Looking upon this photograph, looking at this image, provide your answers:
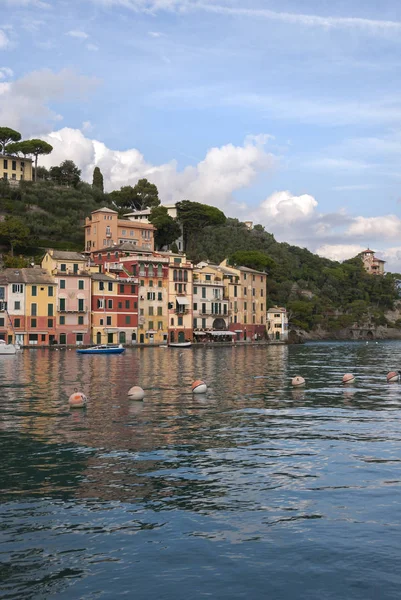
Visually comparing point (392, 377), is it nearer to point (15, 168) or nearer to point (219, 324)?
point (219, 324)

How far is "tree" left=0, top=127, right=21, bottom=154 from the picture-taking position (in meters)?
148

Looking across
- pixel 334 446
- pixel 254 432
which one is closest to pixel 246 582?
pixel 334 446

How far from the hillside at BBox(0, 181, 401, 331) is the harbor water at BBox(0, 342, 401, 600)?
9433 centimetres

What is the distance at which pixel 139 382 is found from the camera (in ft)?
136

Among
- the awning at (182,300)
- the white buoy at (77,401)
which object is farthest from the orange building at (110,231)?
the white buoy at (77,401)

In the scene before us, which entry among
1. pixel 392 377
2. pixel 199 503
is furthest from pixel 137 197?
pixel 199 503

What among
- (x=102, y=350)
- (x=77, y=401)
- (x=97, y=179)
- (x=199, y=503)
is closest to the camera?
(x=199, y=503)

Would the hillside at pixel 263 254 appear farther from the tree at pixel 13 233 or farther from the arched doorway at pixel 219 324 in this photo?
the arched doorway at pixel 219 324

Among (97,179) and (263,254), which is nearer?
(263,254)

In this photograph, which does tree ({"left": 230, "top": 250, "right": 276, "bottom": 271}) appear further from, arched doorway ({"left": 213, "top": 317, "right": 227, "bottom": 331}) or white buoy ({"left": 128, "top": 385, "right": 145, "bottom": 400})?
white buoy ({"left": 128, "top": 385, "right": 145, "bottom": 400})

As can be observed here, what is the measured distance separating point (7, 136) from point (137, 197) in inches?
1300

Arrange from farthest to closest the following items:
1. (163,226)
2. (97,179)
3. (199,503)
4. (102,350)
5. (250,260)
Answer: (97,179)
(250,260)
(163,226)
(102,350)
(199,503)

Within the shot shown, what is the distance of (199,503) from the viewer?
14.3 metres

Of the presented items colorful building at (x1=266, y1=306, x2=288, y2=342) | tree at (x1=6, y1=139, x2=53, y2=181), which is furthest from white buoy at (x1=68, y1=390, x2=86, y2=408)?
tree at (x1=6, y1=139, x2=53, y2=181)
